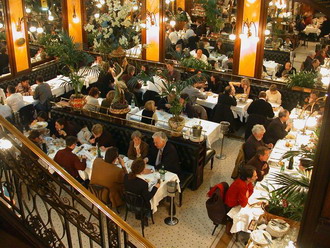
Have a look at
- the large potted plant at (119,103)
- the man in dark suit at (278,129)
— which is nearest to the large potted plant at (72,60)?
the large potted plant at (119,103)

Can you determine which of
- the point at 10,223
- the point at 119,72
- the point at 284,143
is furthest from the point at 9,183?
the point at 284,143

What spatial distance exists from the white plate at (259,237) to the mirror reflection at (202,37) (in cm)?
590

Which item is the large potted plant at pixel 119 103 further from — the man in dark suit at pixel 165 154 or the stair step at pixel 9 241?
the stair step at pixel 9 241

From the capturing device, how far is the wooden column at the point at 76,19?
11.9m

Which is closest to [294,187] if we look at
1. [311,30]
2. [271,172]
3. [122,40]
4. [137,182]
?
[271,172]

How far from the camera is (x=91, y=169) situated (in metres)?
5.85

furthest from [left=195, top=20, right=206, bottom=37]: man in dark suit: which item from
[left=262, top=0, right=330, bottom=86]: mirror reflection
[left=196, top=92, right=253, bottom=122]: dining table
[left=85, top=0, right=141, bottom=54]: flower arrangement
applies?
[left=85, top=0, right=141, bottom=54]: flower arrangement

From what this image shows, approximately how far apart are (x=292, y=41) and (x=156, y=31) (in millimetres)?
5996

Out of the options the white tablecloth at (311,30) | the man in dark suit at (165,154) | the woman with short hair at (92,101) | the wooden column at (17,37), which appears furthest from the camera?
the white tablecloth at (311,30)

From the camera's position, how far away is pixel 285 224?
4336mm

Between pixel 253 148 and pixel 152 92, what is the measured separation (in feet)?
10.2

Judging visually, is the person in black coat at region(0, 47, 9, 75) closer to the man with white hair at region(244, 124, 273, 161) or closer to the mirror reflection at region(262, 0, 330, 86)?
the mirror reflection at region(262, 0, 330, 86)

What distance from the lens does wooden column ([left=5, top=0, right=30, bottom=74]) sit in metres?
9.73

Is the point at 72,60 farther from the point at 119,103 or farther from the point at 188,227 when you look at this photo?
the point at 188,227
